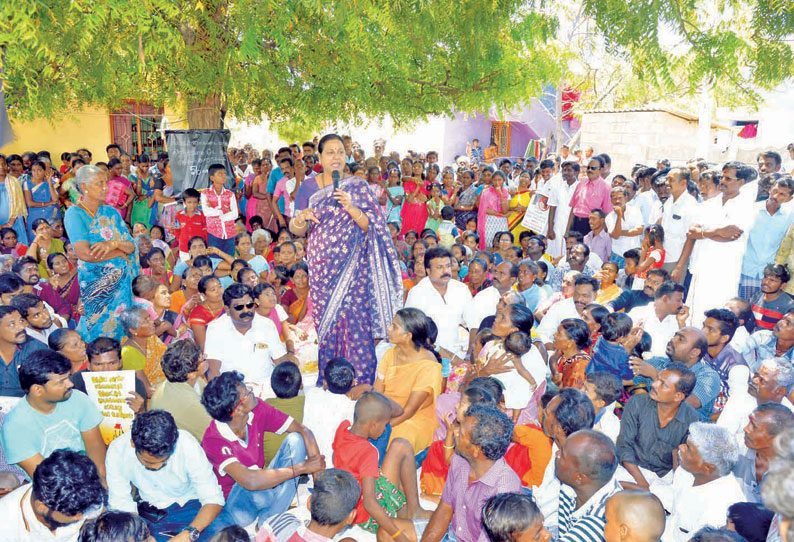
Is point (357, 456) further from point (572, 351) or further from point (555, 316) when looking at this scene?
point (555, 316)

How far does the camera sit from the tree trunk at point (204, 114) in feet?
26.0

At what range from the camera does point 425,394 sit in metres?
3.84

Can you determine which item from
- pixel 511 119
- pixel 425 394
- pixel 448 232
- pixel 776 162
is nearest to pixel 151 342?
pixel 425 394

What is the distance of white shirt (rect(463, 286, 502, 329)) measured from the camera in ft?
16.8

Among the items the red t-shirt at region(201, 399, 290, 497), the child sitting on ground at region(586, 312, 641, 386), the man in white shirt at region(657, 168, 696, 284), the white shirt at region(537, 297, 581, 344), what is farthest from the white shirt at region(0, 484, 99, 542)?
the man in white shirt at region(657, 168, 696, 284)

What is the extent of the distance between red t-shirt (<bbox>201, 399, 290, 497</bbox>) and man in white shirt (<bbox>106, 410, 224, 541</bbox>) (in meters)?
0.15

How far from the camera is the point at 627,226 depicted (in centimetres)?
720

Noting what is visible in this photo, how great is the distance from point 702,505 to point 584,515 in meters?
0.60

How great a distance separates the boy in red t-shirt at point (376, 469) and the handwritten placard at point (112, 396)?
1.20 metres

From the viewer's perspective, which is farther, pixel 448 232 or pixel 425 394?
pixel 448 232

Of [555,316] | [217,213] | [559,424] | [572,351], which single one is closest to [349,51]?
[217,213]

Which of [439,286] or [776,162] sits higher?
[776,162]

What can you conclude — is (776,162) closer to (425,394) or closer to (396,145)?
(425,394)

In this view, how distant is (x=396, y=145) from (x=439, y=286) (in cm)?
1797
